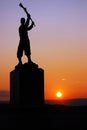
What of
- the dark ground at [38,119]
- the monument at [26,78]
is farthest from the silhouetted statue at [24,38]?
the dark ground at [38,119]

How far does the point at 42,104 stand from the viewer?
23.9 meters

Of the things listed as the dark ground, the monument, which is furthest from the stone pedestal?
the dark ground

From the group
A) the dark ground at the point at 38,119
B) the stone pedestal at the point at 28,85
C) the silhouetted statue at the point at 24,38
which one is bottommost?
the dark ground at the point at 38,119

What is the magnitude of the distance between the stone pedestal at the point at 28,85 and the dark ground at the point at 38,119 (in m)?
0.71

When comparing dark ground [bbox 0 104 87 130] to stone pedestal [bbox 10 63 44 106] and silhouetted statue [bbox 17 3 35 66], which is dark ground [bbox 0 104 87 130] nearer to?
stone pedestal [bbox 10 63 44 106]

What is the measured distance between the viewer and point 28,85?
2361cm

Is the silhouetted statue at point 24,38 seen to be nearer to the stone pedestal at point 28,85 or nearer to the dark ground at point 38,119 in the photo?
the stone pedestal at point 28,85

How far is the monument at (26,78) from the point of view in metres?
23.5

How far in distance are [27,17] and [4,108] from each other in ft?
16.1

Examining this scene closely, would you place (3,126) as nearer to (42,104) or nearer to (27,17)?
(42,104)

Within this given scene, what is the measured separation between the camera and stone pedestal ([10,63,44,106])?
924 inches

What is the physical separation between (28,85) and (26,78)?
0.37 m

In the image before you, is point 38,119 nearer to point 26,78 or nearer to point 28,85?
point 28,85

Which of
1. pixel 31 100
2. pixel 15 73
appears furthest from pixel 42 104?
pixel 15 73
